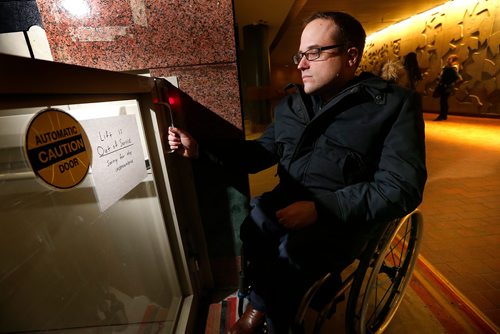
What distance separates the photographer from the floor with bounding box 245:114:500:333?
165cm

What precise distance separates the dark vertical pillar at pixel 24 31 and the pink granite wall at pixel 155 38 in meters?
0.16

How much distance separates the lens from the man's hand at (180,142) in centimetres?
131

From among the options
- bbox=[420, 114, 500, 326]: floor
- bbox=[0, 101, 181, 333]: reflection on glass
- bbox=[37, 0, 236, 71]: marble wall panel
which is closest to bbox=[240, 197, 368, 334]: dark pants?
bbox=[0, 101, 181, 333]: reflection on glass

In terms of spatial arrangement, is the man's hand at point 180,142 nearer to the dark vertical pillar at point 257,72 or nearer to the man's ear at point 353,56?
the man's ear at point 353,56

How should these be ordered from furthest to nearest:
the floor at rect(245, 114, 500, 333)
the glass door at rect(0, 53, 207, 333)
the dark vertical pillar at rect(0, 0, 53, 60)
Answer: the floor at rect(245, 114, 500, 333)
the dark vertical pillar at rect(0, 0, 53, 60)
the glass door at rect(0, 53, 207, 333)

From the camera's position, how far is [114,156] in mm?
979

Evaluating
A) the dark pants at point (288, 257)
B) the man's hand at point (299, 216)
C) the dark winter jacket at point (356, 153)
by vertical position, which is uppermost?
the dark winter jacket at point (356, 153)

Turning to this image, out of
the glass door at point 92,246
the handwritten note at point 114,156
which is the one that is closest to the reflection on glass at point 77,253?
the glass door at point 92,246

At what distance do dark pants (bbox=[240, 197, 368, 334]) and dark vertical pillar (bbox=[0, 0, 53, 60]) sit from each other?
1591mm

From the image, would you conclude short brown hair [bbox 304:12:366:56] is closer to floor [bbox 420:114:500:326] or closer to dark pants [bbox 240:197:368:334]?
dark pants [bbox 240:197:368:334]

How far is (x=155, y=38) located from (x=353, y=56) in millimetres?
1060

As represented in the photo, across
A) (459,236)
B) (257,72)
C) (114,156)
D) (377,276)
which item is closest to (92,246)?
(114,156)

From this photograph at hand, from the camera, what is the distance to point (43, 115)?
2.11 feet

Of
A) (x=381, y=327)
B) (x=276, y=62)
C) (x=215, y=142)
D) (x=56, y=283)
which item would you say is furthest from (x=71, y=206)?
(x=276, y=62)
